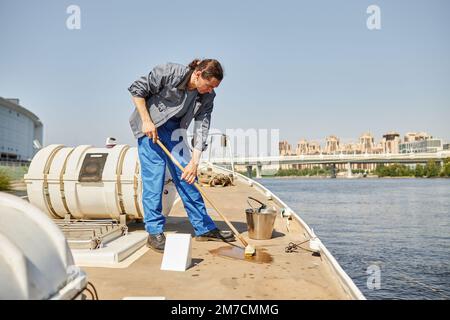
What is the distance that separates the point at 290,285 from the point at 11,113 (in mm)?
74562

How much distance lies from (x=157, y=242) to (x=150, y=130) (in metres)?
1.14

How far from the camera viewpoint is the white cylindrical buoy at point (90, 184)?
431 centimetres

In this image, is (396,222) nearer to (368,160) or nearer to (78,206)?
(78,206)

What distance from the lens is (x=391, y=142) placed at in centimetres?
14925

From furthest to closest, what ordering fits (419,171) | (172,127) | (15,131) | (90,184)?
(419,171), (15,131), (90,184), (172,127)

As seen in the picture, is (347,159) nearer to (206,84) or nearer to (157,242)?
(206,84)

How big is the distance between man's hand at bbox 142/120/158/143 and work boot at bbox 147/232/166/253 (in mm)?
982

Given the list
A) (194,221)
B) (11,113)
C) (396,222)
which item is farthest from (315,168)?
(194,221)

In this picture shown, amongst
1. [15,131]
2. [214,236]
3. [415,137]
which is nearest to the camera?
[214,236]

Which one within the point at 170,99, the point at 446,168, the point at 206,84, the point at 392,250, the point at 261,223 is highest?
the point at 206,84

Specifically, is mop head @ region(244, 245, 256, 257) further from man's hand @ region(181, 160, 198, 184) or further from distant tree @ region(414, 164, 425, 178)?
distant tree @ region(414, 164, 425, 178)

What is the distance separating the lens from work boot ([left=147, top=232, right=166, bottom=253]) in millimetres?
3537

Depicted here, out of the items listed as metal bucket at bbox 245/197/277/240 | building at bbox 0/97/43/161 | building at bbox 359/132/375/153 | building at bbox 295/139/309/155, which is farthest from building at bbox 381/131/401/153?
metal bucket at bbox 245/197/277/240

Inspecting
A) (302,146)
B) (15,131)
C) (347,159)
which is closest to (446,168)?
(347,159)
